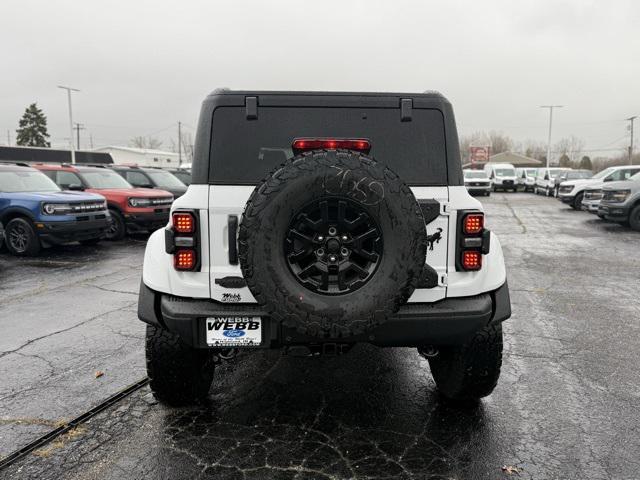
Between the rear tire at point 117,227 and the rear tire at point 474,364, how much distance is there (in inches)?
400

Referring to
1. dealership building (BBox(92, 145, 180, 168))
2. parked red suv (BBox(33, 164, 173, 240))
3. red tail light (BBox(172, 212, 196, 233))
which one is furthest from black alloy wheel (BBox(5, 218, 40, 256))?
dealership building (BBox(92, 145, 180, 168))

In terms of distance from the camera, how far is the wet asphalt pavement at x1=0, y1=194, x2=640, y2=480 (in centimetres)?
279

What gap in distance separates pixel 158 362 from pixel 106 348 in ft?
5.69

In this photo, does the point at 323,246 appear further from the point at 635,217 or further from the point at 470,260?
the point at 635,217

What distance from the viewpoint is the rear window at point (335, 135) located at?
3.03 metres

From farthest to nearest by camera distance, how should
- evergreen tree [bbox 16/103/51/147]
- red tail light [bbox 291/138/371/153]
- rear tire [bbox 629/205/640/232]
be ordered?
evergreen tree [bbox 16/103/51/147]
rear tire [bbox 629/205/640/232]
red tail light [bbox 291/138/371/153]

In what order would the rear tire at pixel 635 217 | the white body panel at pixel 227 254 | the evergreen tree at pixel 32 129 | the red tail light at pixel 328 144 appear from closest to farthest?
the red tail light at pixel 328 144, the white body panel at pixel 227 254, the rear tire at pixel 635 217, the evergreen tree at pixel 32 129

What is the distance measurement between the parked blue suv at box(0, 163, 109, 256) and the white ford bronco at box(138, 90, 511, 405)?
7.50m

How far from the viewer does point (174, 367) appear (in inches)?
126

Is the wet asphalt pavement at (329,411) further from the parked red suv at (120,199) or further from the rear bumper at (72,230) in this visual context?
the parked red suv at (120,199)

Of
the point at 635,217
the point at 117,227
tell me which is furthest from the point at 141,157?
the point at 635,217

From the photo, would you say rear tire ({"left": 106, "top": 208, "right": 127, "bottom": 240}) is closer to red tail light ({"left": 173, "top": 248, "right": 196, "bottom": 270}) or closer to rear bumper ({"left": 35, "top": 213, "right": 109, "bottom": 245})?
rear bumper ({"left": 35, "top": 213, "right": 109, "bottom": 245})

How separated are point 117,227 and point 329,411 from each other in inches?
390

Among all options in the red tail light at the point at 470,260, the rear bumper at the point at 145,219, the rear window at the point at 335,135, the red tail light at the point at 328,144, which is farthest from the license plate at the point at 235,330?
the rear bumper at the point at 145,219
